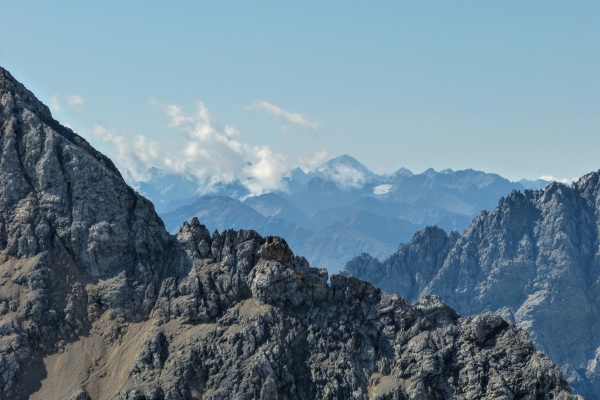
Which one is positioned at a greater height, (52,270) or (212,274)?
(212,274)

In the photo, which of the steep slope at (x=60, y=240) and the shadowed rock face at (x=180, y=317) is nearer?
the shadowed rock face at (x=180, y=317)

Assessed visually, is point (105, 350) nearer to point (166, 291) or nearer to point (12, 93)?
point (166, 291)

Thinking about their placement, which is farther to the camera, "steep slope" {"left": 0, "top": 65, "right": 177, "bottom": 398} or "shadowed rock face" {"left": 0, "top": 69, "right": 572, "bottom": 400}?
"steep slope" {"left": 0, "top": 65, "right": 177, "bottom": 398}

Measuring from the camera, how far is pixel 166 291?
168 meters

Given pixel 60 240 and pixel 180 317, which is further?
pixel 60 240

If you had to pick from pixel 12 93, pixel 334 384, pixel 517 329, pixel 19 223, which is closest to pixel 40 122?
pixel 12 93

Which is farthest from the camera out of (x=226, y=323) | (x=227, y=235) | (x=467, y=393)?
(x=227, y=235)

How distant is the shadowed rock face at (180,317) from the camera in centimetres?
15388

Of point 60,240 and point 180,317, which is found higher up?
point 60,240

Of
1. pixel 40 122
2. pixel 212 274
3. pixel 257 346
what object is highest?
pixel 40 122

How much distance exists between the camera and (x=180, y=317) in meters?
164

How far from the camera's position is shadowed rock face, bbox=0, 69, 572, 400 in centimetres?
15388

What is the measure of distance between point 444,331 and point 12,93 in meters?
107

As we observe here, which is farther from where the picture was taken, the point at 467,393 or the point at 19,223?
the point at 19,223
